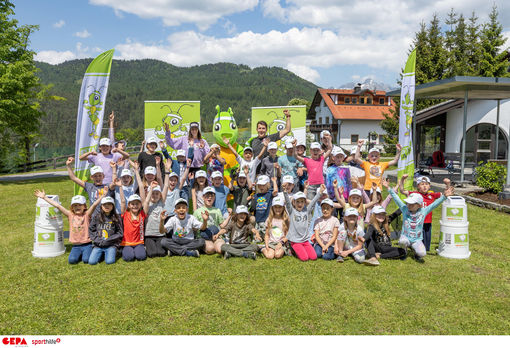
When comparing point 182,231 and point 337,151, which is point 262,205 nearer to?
point 182,231

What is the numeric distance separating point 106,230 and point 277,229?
2.91 metres

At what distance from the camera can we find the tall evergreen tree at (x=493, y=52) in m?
26.6

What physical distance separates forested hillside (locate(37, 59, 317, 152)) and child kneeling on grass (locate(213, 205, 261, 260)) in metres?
66.4

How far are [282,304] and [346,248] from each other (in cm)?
214

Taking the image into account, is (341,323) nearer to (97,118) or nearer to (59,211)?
(59,211)

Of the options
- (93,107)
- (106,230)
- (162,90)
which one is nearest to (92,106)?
(93,107)

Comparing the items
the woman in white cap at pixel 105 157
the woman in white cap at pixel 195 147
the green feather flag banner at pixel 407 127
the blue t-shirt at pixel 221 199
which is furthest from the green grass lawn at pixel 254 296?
the woman in white cap at pixel 195 147

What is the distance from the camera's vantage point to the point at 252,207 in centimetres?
693

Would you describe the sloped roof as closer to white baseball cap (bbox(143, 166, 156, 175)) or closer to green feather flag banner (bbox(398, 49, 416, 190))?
green feather flag banner (bbox(398, 49, 416, 190))

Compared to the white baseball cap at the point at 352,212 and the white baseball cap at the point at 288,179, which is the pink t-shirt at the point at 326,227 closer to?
the white baseball cap at the point at 352,212

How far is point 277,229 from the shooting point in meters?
6.39

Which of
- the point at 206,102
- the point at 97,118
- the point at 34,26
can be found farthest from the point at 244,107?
the point at 97,118

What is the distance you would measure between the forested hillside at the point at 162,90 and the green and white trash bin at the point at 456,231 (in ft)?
220

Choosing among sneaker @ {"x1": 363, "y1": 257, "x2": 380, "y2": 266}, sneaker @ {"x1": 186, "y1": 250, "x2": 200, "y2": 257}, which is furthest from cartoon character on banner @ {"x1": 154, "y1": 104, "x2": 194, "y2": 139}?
sneaker @ {"x1": 363, "y1": 257, "x2": 380, "y2": 266}
